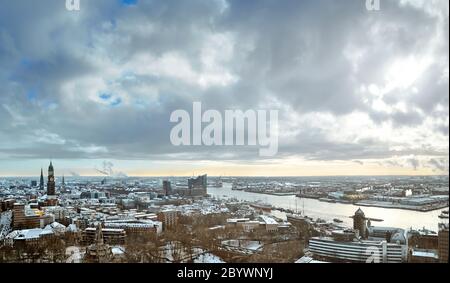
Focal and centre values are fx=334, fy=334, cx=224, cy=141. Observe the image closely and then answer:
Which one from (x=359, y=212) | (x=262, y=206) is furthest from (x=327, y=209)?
(x=262, y=206)

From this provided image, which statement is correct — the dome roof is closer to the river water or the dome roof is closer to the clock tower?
the river water

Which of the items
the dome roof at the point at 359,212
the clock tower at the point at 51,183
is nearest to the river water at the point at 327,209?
the dome roof at the point at 359,212

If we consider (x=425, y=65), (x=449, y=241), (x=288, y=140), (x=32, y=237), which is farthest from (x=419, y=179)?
(x=32, y=237)

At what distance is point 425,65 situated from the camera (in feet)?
7.78

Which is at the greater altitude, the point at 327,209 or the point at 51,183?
the point at 51,183

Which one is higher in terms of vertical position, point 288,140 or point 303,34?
point 303,34

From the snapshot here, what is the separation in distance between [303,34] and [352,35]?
0.36m

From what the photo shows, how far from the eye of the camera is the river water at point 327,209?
2693 millimetres

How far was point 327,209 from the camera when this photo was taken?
2938 mm

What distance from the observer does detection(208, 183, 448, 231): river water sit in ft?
8.84

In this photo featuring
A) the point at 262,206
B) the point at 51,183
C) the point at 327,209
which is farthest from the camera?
the point at 262,206

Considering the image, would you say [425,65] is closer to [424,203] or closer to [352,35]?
[352,35]

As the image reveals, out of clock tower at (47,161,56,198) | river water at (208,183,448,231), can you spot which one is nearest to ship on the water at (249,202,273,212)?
river water at (208,183,448,231)

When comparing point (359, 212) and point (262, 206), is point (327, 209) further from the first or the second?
point (262, 206)
